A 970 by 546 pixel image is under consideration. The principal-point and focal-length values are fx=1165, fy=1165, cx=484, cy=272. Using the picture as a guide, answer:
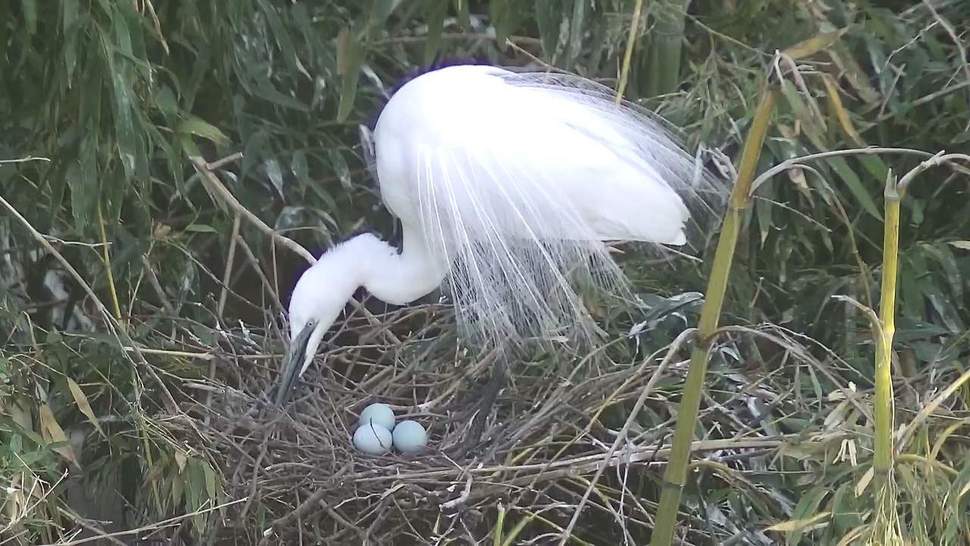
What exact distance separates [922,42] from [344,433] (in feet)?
3.56

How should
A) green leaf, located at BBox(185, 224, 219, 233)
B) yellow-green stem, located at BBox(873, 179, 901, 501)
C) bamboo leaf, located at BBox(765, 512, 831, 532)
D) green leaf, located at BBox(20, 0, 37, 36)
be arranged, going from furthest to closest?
green leaf, located at BBox(185, 224, 219, 233)
green leaf, located at BBox(20, 0, 37, 36)
bamboo leaf, located at BBox(765, 512, 831, 532)
yellow-green stem, located at BBox(873, 179, 901, 501)

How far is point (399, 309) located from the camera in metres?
2.06

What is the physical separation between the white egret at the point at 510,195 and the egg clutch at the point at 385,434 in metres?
0.13

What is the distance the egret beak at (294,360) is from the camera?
170 cm

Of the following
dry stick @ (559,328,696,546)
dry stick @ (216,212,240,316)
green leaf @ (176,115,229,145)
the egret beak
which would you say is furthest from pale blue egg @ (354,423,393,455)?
dry stick @ (559,328,696,546)

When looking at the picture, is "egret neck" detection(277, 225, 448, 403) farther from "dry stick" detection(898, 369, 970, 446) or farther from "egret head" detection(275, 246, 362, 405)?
"dry stick" detection(898, 369, 970, 446)

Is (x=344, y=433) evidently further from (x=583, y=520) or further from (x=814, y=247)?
(x=814, y=247)

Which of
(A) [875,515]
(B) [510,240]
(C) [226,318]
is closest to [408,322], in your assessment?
(C) [226,318]

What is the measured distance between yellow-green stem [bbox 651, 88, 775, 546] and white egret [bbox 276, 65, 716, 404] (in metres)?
0.65

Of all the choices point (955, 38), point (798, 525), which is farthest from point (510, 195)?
point (798, 525)

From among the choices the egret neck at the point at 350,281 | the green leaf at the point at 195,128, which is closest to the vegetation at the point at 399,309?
the green leaf at the point at 195,128

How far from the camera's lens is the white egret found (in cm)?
169

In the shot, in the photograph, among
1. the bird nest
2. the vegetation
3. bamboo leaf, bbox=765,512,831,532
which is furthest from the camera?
the bird nest

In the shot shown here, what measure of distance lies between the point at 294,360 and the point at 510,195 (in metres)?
0.40
